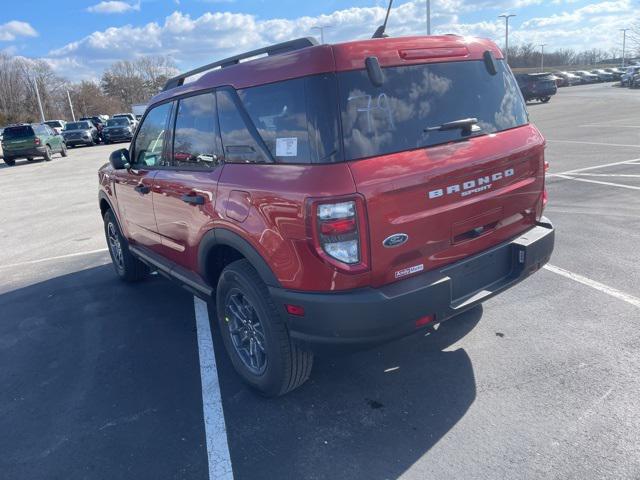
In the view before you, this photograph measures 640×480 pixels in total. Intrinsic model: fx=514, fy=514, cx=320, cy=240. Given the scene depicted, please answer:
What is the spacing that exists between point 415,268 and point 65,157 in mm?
27689

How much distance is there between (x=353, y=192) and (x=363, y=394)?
1.45 meters

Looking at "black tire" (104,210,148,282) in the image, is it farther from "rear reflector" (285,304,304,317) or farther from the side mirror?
"rear reflector" (285,304,304,317)

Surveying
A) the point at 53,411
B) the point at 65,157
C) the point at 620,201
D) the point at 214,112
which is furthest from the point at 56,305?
the point at 65,157

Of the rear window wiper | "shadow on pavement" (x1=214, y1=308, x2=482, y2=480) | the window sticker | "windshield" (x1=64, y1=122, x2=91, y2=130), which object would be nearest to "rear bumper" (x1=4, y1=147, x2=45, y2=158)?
"windshield" (x1=64, y1=122, x2=91, y2=130)

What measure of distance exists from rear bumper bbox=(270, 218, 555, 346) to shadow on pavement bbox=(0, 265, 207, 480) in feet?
3.20

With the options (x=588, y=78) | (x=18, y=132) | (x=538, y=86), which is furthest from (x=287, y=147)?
(x=588, y=78)

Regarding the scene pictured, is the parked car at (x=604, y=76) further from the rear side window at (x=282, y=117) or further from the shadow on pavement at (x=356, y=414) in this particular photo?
the rear side window at (x=282, y=117)

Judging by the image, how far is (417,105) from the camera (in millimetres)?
2922

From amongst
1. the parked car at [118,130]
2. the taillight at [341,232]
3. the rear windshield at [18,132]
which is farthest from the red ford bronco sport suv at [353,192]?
the parked car at [118,130]

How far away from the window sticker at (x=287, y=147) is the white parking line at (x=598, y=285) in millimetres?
3165

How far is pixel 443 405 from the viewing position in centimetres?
311

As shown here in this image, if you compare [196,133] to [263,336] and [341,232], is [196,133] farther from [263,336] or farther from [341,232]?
[341,232]

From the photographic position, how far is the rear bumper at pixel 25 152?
23172 mm

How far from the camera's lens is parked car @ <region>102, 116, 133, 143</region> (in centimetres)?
3338
